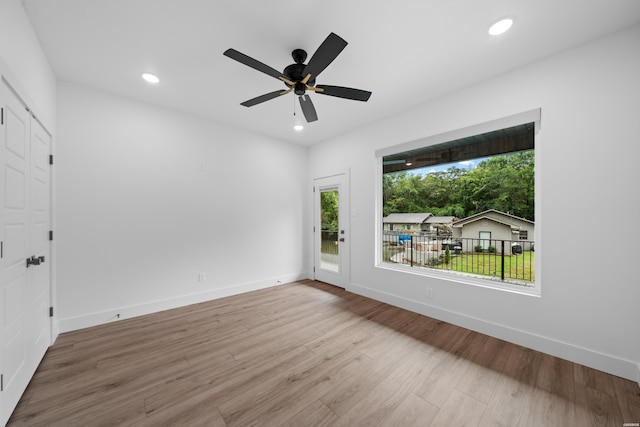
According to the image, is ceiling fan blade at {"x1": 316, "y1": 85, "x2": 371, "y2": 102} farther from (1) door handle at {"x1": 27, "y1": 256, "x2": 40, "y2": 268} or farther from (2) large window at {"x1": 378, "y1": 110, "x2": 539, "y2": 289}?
(1) door handle at {"x1": 27, "y1": 256, "x2": 40, "y2": 268}

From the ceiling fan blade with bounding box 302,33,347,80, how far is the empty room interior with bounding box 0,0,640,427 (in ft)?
0.05

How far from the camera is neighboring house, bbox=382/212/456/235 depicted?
3381 mm

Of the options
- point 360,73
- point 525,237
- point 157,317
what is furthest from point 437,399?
point 157,317

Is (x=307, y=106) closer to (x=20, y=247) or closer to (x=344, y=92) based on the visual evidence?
(x=344, y=92)

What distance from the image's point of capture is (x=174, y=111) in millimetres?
3568

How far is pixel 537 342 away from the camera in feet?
7.88

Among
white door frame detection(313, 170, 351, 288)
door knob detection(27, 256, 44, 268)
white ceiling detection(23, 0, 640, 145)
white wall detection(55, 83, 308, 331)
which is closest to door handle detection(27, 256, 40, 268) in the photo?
door knob detection(27, 256, 44, 268)

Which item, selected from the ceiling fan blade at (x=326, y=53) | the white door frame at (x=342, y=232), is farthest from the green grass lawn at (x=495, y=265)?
the ceiling fan blade at (x=326, y=53)

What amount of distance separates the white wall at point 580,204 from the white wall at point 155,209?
337cm

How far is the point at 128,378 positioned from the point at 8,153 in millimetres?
1917

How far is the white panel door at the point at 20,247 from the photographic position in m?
1.56

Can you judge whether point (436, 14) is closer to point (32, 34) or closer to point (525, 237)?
point (525, 237)

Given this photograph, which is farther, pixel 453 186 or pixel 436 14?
pixel 453 186

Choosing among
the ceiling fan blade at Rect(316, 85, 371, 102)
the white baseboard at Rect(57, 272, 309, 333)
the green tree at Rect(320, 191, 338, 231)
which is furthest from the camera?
the green tree at Rect(320, 191, 338, 231)
